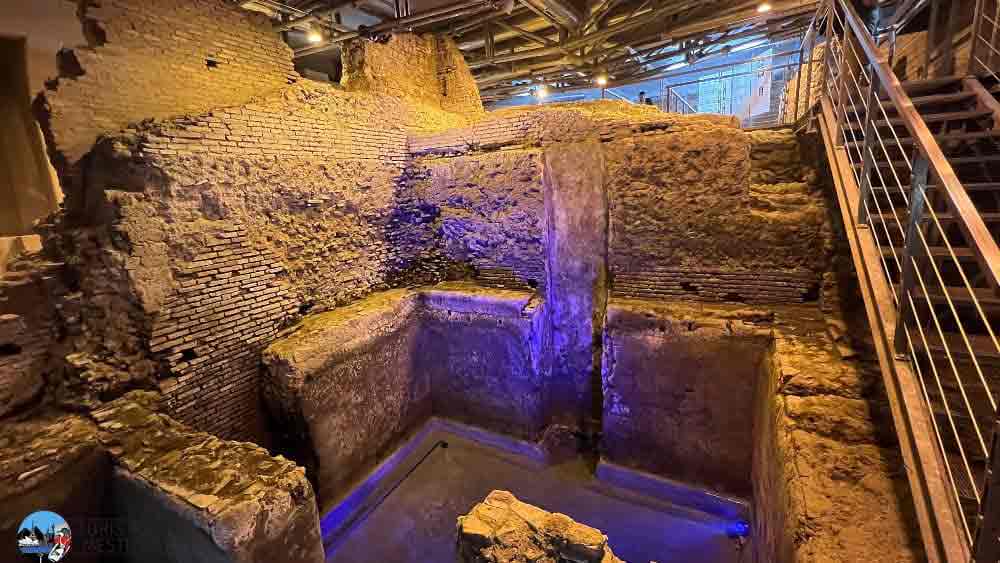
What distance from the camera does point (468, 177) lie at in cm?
575

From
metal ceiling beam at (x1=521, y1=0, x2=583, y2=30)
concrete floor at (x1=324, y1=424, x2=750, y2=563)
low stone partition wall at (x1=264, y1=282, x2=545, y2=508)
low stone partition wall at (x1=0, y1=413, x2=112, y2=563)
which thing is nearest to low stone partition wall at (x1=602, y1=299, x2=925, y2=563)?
concrete floor at (x1=324, y1=424, x2=750, y2=563)

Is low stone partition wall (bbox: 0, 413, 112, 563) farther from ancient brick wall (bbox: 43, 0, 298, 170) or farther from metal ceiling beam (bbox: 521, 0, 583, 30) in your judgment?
metal ceiling beam (bbox: 521, 0, 583, 30)

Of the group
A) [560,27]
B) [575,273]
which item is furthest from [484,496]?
[560,27]

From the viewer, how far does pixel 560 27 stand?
24.6ft

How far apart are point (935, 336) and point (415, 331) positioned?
4845 mm

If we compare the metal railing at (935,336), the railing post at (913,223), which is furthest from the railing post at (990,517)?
the railing post at (913,223)

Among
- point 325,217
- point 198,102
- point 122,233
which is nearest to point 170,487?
point 122,233

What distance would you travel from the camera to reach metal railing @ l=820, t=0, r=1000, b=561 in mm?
1491

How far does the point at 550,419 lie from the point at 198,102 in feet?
18.8

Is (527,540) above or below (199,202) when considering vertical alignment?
below

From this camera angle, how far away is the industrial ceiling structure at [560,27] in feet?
21.2

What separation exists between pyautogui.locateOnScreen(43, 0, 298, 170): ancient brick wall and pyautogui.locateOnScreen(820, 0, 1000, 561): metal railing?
19.9ft

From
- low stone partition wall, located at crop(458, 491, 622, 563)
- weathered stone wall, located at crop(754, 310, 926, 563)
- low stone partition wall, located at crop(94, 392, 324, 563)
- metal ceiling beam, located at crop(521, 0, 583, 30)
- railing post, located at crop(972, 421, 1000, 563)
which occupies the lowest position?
low stone partition wall, located at crop(458, 491, 622, 563)

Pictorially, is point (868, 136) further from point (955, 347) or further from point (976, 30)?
point (976, 30)
